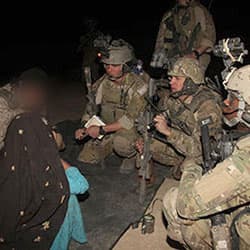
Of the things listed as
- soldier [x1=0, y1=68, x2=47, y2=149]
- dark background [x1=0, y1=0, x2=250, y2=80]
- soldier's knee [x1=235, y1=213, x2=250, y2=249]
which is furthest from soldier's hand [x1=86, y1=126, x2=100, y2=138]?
dark background [x1=0, y1=0, x2=250, y2=80]

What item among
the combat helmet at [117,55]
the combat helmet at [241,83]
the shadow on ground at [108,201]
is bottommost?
the shadow on ground at [108,201]

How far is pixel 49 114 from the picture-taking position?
26.1ft

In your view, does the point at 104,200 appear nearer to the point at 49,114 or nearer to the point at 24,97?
the point at 24,97

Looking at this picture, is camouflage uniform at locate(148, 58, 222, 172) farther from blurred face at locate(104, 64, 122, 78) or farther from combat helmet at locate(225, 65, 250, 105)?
combat helmet at locate(225, 65, 250, 105)

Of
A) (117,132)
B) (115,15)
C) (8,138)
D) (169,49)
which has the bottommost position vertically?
(115,15)

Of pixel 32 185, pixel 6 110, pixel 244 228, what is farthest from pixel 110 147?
pixel 244 228

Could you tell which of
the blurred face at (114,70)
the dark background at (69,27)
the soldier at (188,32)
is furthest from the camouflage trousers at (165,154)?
the dark background at (69,27)

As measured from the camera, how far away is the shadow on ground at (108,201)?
4.65 metres

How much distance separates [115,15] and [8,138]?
18.0m

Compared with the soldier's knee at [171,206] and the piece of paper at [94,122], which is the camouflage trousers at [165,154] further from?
the soldier's knee at [171,206]

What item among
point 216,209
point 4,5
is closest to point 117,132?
point 216,209

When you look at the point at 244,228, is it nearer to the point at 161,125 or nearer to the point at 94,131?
the point at 161,125

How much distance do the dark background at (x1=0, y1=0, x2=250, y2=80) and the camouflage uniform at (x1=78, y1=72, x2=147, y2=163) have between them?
5402mm

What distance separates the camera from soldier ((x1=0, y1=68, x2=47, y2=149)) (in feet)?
12.2
